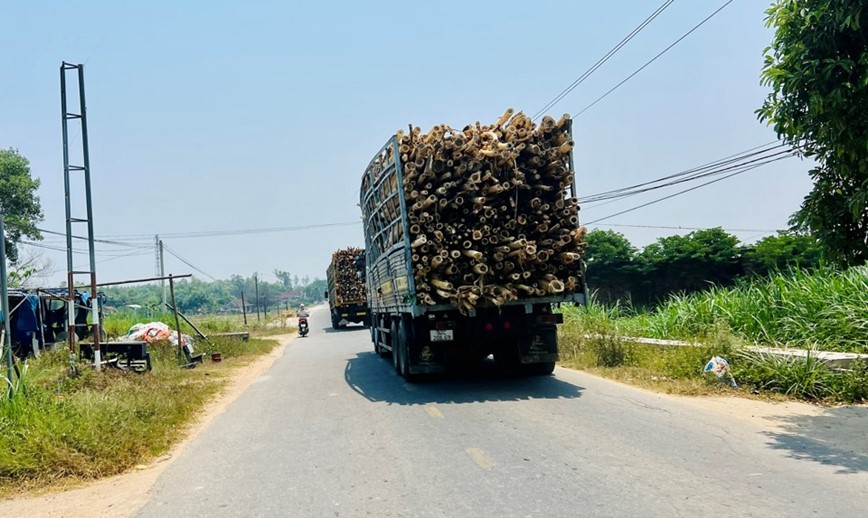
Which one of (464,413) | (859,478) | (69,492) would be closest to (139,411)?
(69,492)

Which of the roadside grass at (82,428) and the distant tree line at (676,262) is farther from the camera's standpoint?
the distant tree line at (676,262)

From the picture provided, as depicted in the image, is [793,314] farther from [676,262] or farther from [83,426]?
[676,262]

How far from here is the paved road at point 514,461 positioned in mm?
4871

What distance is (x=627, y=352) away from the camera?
13.0 metres

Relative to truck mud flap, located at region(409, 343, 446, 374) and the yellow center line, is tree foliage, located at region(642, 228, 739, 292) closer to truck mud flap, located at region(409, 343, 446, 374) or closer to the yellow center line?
truck mud flap, located at region(409, 343, 446, 374)

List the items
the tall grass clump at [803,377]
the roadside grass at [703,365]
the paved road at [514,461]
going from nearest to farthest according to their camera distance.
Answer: the paved road at [514,461] < the tall grass clump at [803,377] < the roadside grass at [703,365]

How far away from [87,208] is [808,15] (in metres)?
11.2

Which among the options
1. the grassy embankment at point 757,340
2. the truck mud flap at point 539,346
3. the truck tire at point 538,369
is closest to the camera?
the grassy embankment at point 757,340

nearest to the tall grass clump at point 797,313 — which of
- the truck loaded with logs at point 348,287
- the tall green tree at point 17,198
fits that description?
the truck loaded with logs at point 348,287

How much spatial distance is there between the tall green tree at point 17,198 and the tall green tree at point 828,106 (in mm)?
30236

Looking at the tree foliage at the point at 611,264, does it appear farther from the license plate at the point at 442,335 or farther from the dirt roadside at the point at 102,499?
the dirt roadside at the point at 102,499

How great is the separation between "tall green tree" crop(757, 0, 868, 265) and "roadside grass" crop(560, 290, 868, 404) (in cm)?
220

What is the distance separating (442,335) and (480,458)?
159 inches

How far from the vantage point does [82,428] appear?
22.4 ft
